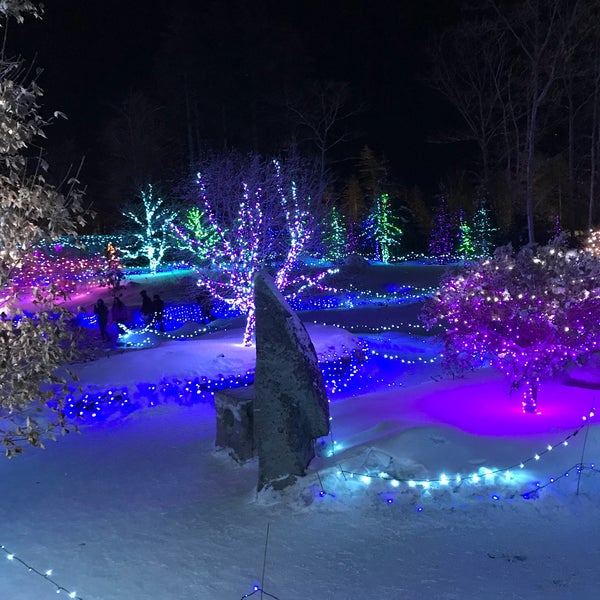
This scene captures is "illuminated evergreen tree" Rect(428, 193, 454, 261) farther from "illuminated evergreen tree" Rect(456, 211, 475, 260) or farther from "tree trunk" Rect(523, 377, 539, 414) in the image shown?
"tree trunk" Rect(523, 377, 539, 414)

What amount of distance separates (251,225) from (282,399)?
9.02 m

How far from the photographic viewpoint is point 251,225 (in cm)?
1563

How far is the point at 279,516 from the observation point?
6520mm

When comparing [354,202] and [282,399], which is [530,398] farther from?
[354,202]

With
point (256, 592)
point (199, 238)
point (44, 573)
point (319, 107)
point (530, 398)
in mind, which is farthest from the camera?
point (319, 107)

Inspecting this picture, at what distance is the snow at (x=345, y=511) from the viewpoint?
5316mm

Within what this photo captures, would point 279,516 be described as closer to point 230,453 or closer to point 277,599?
point 277,599

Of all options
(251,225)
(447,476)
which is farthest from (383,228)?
(447,476)

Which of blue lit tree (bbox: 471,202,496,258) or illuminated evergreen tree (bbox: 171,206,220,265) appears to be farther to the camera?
blue lit tree (bbox: 471,202,496,258)

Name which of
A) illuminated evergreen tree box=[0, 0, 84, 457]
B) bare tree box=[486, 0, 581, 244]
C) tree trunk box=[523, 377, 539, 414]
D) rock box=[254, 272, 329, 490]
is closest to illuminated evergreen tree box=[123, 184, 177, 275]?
bare tree box=[486, 0, 581, 244]

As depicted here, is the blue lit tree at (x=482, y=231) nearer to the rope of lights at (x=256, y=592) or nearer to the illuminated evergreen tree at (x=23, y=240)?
the rope of lights at (x=256, y=592)

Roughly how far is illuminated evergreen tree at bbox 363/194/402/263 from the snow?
2436 centimetres

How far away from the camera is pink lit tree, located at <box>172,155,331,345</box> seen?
15.4 m

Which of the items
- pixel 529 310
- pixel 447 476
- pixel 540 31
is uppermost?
pixel 540 31
